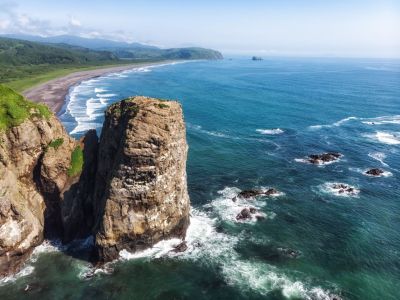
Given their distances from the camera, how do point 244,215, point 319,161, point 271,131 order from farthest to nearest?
point 271,131 → point 319,161 → point 244,215

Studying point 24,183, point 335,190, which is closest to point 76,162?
point 24,183

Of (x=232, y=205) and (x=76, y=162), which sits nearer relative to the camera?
(x=76, y=162)

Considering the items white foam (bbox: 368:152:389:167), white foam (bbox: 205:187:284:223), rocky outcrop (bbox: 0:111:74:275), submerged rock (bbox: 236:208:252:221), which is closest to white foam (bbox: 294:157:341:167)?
white foam (bbox: 368:152:389:167)

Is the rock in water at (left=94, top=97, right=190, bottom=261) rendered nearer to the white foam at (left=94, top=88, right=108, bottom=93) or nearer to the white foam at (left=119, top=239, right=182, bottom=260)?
the white foam at (left=119, top=239, right=182, bottom=260)

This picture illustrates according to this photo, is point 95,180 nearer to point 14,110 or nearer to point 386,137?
point 14,110

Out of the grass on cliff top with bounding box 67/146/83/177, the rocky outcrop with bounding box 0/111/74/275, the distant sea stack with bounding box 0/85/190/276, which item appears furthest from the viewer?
the grass on cliff top with bounding box 67/146/83/177

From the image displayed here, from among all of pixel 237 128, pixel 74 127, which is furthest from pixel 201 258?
pixel 74 127
